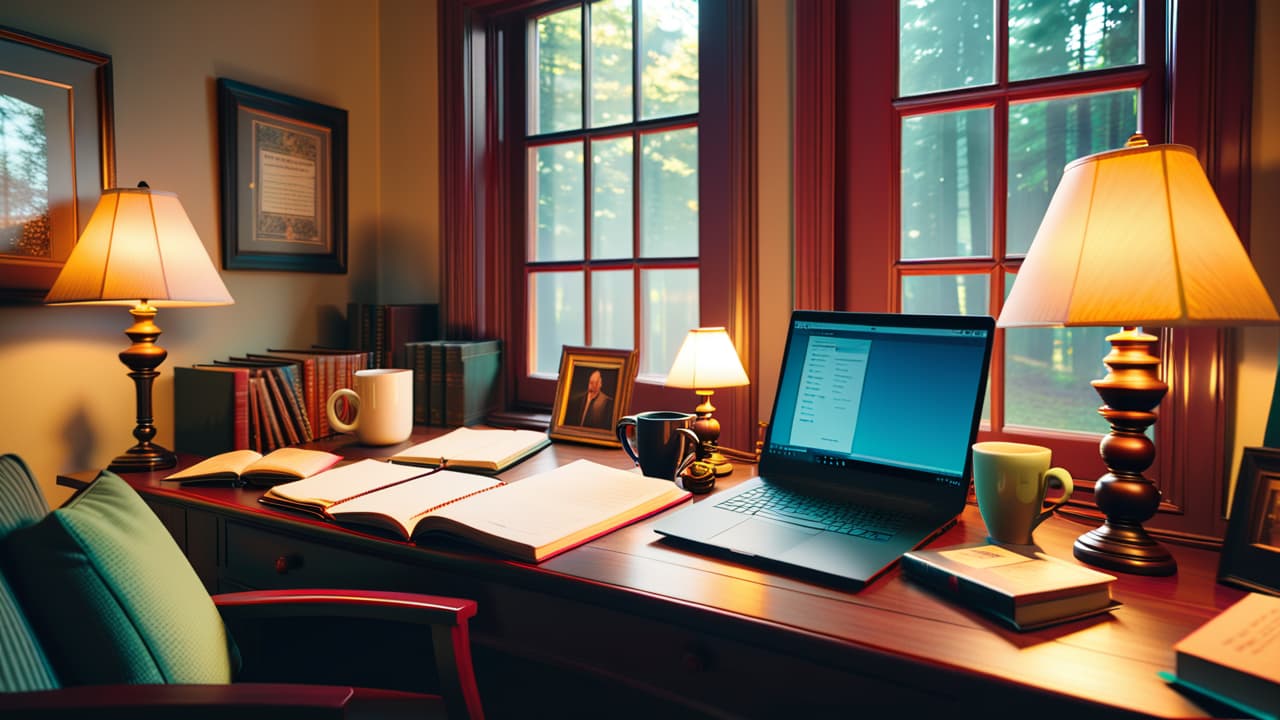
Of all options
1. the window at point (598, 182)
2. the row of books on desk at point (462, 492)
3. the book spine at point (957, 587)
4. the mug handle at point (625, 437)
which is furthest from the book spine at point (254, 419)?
the book spine at point (957, 587)

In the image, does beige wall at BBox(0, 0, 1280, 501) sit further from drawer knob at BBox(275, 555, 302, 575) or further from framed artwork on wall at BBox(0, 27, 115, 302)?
drawer knob at BBox(275, 555, 302, 575)

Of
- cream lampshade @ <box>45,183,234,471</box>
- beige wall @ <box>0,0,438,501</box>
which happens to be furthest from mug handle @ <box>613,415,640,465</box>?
beige wall @ <box>0,0,438,501</box>

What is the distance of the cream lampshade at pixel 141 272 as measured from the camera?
4.80ft

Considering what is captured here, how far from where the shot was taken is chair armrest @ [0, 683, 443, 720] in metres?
0.73

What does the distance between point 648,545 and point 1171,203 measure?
0.82m

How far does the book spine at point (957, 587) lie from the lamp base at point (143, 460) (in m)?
1.55

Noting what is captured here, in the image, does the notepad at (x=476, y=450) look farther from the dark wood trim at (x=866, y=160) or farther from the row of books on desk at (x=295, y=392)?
the dark wood trim at (x=866, y=160)

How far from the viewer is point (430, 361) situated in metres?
2.01

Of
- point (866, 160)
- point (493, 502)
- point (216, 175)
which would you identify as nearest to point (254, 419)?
point (216, 175)

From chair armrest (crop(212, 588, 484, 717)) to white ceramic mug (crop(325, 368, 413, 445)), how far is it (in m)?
0.65

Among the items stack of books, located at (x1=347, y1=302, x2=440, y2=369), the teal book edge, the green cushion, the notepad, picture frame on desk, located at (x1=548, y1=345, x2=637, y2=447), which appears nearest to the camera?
the teal book edge

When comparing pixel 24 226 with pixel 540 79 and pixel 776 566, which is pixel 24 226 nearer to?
pixel 540 79

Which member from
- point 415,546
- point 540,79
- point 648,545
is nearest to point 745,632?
point 648,545

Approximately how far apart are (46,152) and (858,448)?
181 centimetres
